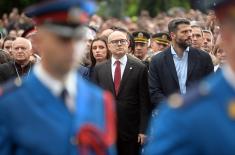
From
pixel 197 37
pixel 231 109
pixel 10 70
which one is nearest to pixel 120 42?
pixel 10 70

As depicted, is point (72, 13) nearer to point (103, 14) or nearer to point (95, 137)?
point (95, 137)

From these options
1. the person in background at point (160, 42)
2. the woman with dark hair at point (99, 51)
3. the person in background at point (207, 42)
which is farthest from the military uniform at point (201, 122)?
the person in background at point (160, 42)

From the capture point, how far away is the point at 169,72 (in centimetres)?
1221

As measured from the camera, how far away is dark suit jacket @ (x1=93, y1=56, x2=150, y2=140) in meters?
12.0

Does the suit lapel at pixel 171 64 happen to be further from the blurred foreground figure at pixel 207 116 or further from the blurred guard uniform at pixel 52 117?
the blurred foreground figure at pixel 207 116

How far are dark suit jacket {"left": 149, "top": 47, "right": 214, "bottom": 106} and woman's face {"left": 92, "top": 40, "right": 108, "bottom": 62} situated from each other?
1.32 metres

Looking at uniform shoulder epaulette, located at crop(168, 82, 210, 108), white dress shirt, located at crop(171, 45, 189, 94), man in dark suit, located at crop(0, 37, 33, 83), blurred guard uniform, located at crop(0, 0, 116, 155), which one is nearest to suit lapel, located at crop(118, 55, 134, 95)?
white dress shirt, located at crop(171, 45, 189, 94)

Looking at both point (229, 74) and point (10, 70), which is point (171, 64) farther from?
point (229, 74)

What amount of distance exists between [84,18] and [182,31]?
826 centimetres

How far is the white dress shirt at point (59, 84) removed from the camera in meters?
4.71

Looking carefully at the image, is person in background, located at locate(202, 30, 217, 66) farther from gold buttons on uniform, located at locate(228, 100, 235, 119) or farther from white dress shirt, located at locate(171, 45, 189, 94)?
Answer: gold buttons on uniform, located at locate(228, 100, 235, 119)

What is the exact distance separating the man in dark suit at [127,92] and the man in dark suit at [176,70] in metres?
0.20

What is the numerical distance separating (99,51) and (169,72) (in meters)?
1.73

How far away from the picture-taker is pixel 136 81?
1211 centimetres
